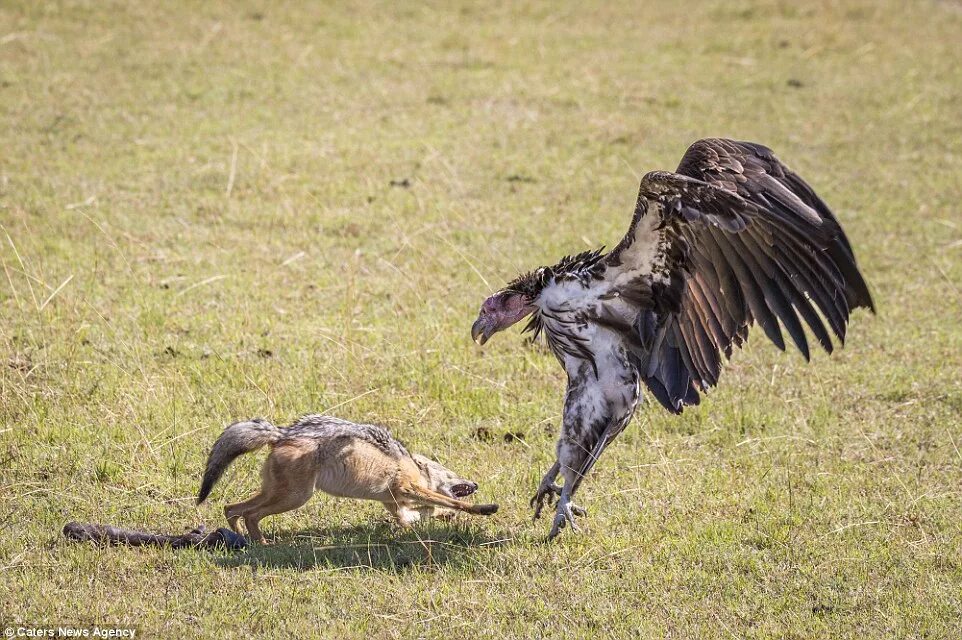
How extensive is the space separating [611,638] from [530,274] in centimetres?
216

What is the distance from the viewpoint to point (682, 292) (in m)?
A: 6.24

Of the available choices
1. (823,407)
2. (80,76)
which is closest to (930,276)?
(823,407)

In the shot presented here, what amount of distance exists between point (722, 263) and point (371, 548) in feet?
7.64

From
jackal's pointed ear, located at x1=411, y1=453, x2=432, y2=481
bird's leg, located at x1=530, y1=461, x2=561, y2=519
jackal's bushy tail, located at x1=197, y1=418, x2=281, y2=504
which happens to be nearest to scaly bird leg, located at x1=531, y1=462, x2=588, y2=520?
bird's leg, located at x1=530, y1=461, x2=561, y2=519

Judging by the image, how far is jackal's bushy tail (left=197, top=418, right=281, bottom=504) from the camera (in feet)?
18.9

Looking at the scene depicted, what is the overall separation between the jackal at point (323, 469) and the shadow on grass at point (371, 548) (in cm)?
12

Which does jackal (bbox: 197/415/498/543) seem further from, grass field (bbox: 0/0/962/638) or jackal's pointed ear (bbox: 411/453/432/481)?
grass field (bbox: 0/0/962/638)

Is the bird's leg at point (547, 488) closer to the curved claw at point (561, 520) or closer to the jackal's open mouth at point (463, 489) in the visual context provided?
the curved claw at point (561, 520)

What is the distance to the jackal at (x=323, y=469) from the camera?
230 inches

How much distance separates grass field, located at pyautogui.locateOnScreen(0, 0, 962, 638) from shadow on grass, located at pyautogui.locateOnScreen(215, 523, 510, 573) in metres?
0.03

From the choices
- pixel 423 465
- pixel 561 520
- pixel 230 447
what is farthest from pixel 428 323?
pixel 230 447

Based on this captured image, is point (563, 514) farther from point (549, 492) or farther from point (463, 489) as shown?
point (463, 489)

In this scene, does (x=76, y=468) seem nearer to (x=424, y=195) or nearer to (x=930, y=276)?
(x=424, y=195)

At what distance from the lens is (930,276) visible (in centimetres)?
1083
